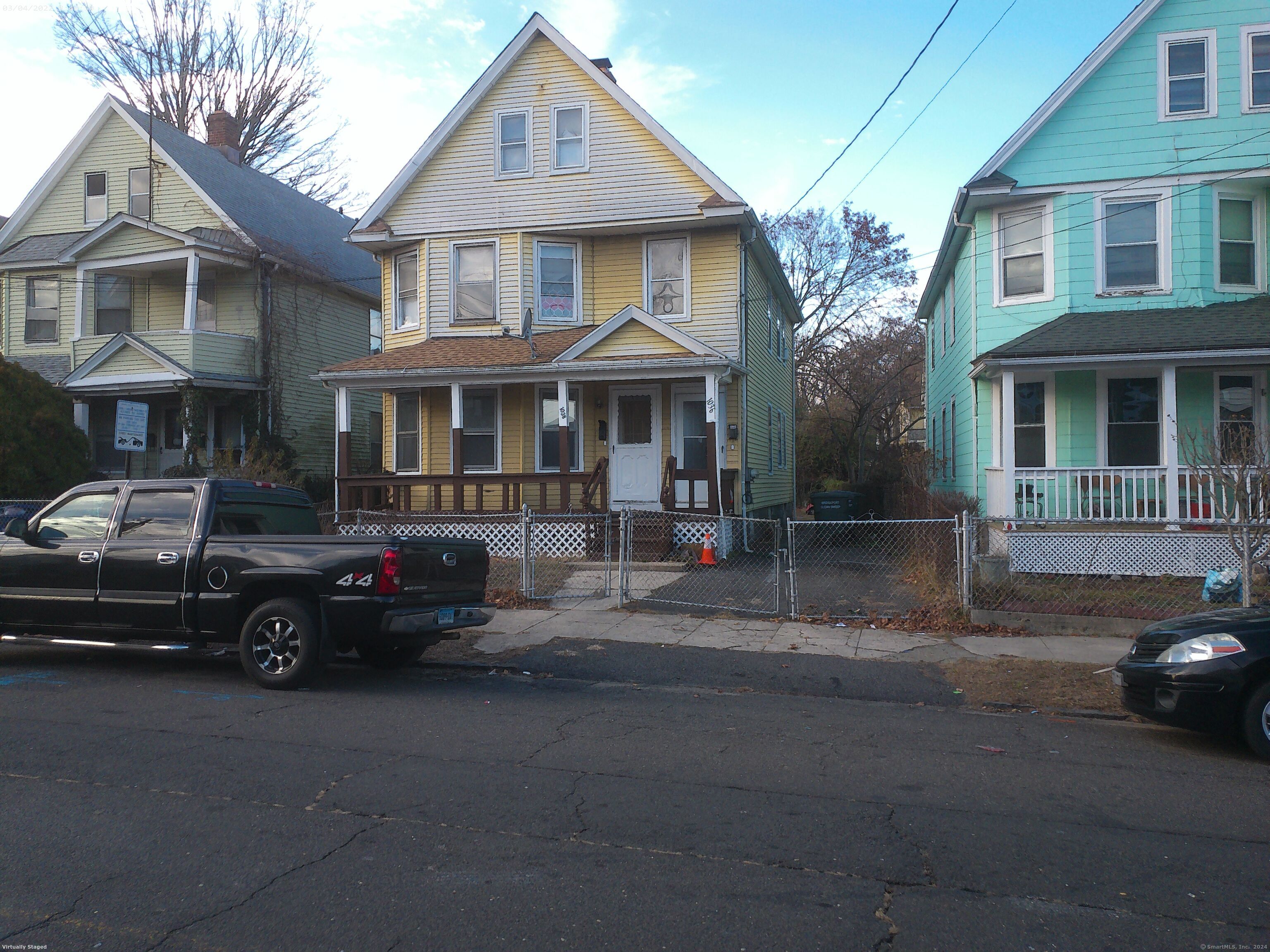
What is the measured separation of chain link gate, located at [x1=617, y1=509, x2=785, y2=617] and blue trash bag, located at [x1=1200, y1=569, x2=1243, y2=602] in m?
5.02

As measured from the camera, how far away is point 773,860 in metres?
4.45

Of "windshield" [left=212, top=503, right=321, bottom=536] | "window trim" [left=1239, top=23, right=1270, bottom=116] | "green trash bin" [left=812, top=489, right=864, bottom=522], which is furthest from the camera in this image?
"green trash bin" [left=812, top=489, right=864, bottom=522]

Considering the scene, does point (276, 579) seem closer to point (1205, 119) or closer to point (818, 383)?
point (1205, 119)

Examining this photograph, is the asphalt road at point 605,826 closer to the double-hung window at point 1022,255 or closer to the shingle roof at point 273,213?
the double-hung window at point 1022,255

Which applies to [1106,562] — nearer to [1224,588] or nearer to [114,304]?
[1224,588]

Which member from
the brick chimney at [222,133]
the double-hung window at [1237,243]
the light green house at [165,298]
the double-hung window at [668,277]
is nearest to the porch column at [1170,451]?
the double-hung window at [1237,243]

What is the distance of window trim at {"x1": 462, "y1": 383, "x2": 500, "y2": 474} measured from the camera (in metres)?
19.4

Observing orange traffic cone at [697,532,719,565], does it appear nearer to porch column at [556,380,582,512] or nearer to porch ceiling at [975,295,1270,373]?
porch column at [556,380,582,512]

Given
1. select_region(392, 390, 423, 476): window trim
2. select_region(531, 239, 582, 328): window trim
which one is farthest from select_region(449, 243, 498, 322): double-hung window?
select_region(392, 390, 423, 476): window trim

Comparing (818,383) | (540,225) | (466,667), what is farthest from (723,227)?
(818,383)

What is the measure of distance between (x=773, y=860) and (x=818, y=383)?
1451 inches

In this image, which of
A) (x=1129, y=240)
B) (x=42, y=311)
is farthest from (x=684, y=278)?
(x=42, y=311)

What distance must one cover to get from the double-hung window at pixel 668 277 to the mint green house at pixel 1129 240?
5.50 metres

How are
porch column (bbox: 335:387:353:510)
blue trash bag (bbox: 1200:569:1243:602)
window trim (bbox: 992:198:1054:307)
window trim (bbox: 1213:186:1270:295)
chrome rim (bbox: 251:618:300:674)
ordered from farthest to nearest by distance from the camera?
porch column (bbox: 335:387:353:510) → window trim (bbox: 992:198:1054:307) → window trim (bbox: 1213:186:1270:295) → blue trash bag (bbox: 1200:569:1243:602) → chrome rim (bbox: 251:618:300:674)
